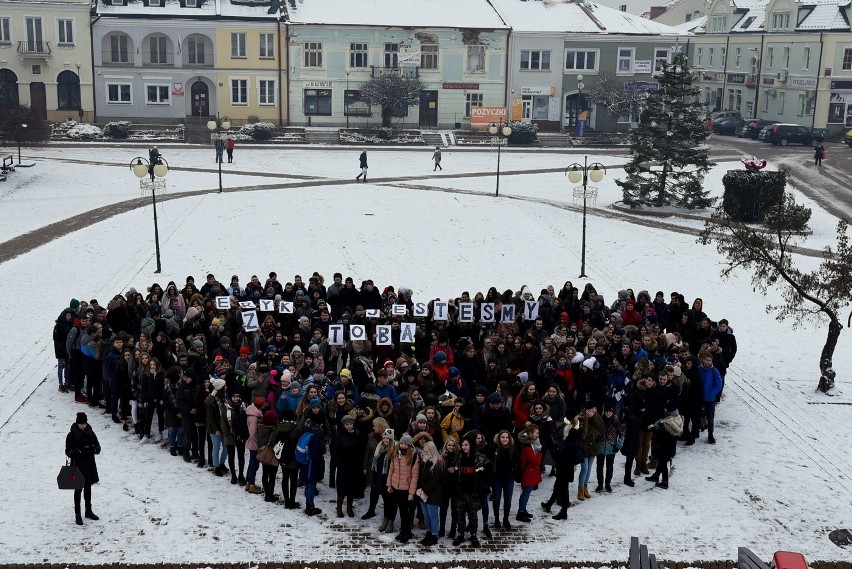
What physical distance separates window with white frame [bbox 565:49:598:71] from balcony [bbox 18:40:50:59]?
31.3 meters

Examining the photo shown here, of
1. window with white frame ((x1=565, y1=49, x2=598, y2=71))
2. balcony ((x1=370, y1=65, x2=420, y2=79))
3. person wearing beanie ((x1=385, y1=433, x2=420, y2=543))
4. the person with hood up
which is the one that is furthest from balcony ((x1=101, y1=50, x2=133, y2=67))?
person wearing beanie ((x1=385, y1=433, x2=420, y2=543))

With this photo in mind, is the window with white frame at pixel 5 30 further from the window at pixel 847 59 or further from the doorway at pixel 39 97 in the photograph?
the window at pixel 847 59

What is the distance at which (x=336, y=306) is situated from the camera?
67.2 ft

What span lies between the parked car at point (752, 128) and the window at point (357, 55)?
2478cm

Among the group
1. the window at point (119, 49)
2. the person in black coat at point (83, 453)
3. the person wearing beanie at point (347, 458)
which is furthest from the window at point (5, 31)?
the person wearing beanie at point (347, 458)

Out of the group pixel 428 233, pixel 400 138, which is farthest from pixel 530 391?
pixel 400 138

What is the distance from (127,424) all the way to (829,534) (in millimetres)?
10790

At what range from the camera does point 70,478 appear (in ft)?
42.1

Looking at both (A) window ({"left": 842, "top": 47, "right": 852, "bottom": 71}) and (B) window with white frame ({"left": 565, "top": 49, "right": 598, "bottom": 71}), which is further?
(B) window with white frame ({"left": 565, "top": 49, "right": 598, "bottom": 71})

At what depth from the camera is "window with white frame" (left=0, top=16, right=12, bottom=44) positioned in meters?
57.5

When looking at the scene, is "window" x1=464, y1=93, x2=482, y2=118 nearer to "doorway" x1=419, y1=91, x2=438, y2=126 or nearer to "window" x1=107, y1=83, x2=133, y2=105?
"doorway" x1=419, y1=91, x2=438, y2=126

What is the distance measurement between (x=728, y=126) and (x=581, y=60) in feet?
36.2

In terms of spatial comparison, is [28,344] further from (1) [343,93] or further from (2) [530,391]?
(1) [343,93]

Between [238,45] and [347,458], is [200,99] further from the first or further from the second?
[347,458]
